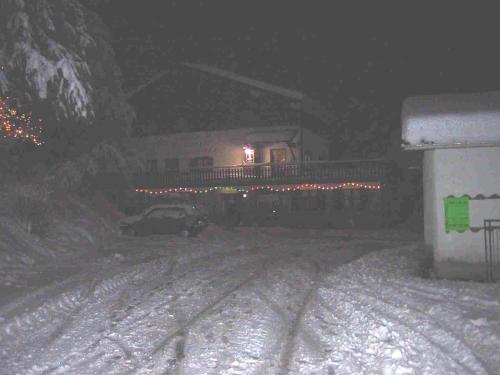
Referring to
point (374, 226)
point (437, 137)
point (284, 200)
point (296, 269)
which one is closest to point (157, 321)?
point (296, 269)

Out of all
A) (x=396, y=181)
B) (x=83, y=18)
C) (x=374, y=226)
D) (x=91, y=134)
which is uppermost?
(x=83, y=18)

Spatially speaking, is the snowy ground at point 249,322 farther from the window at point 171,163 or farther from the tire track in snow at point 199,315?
the window at point 171,163

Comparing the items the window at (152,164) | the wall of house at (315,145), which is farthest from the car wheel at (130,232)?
the window at (152,164)

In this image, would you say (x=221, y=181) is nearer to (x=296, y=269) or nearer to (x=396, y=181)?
(x=396, y=181)

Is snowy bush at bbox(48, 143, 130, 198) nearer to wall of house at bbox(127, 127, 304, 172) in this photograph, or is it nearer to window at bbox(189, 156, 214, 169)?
wall of house at bbox(127, 127, 304, 172)

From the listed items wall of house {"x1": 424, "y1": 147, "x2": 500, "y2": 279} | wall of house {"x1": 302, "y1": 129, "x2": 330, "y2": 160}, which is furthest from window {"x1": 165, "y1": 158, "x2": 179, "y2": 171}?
wall of house {"x1": 424, "y1": 147, "x2": 500, "y2": 279}

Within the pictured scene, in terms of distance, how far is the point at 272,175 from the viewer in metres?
38.2

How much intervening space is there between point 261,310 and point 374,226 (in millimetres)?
26805

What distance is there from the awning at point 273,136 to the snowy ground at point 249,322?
25.2m

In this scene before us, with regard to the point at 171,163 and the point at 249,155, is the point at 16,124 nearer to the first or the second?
the point at 249,155

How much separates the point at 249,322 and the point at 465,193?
6.31m

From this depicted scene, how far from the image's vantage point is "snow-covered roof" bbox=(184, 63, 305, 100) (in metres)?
39.7

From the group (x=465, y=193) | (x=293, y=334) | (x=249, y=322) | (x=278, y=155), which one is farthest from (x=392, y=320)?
(x=278, y=155)

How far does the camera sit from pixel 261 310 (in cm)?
898
